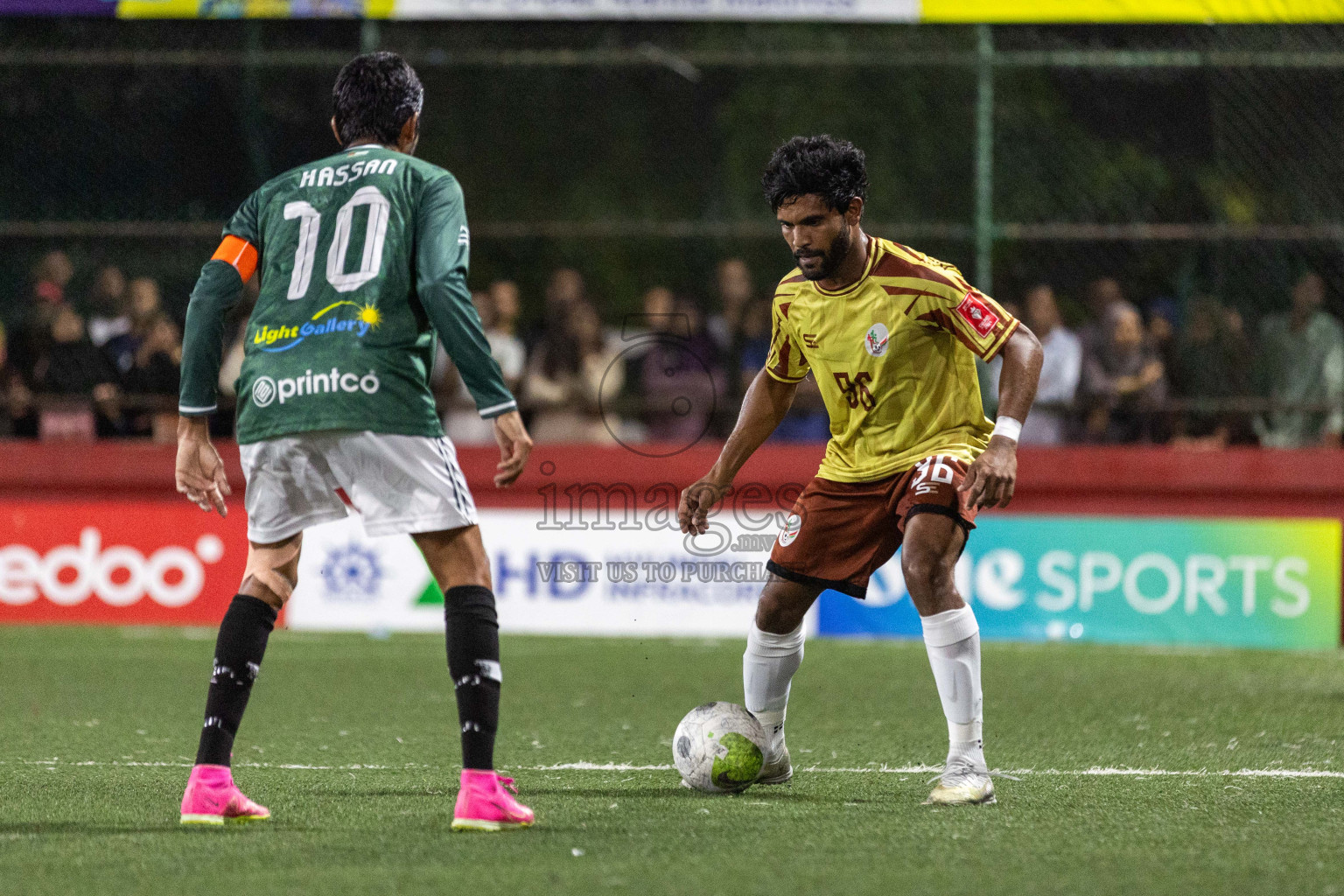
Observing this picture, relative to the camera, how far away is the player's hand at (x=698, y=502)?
5109mm

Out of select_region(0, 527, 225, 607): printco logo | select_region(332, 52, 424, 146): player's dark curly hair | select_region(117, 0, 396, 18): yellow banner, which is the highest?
select_region(117, 0, 396, 18): yellow banner

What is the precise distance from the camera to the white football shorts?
4.13m

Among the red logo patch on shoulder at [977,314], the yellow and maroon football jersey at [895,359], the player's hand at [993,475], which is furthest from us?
the yellow and maroon football jersey at [895,359]

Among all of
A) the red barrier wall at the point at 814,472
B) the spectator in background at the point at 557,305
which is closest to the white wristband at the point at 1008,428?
the red barrier wall at the point at 814,472

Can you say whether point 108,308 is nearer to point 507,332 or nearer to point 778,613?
point 507,332

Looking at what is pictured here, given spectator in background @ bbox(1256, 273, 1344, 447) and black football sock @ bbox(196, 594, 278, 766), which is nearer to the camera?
black football sock @ bbox(196, 594, 278, 766)

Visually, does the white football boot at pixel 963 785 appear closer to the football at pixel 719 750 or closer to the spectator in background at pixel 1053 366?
the football at pixel 719 750

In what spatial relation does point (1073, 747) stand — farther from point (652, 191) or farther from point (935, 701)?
point (652, 191)

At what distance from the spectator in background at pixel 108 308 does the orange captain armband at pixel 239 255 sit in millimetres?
7582

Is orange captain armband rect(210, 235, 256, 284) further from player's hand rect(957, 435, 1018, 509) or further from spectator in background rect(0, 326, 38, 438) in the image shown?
spectator in background rect(0, 326, 38, 438)

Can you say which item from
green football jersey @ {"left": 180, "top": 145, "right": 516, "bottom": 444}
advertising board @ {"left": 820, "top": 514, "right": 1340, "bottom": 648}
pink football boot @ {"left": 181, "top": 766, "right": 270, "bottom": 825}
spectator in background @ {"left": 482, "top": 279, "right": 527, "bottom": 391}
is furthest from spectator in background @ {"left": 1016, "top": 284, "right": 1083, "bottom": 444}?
pink football boot @ {"left": 181, "top": 766, "right": 270, "bottom": 825}

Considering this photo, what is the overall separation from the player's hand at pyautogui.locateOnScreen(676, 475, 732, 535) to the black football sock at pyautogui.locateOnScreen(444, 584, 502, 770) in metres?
1.06

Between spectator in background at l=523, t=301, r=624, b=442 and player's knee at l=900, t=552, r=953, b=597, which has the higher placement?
spectator in background at l=523, t=301, r=624, b=442

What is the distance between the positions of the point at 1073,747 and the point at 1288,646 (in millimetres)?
4694
